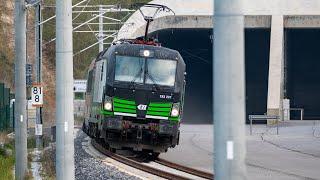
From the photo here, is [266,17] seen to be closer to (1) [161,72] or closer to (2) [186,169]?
(1) [161,72]

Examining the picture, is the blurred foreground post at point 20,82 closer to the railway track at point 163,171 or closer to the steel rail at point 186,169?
the railway track at point 163,171

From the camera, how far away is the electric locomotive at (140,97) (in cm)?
2375

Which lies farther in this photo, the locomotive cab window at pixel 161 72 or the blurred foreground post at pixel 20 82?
the locomotive cab window at pixel 161 72

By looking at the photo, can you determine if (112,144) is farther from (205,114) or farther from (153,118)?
(205,114)

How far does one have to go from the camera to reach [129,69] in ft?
80.7

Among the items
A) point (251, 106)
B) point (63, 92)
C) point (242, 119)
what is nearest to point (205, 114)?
point (251, 106)

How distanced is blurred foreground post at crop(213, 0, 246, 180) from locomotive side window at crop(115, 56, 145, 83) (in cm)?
1742

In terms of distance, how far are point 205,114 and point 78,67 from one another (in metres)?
22.7

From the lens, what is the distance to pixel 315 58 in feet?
204

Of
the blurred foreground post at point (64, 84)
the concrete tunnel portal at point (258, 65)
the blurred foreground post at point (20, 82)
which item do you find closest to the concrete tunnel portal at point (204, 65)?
the concrete tunnel portal at point (258, 65)

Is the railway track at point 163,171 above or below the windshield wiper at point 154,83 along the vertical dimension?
below

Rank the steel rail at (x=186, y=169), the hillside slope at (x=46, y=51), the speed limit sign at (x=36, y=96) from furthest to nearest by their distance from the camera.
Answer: the hillside slope at (x=46, y=51) < the speed limit sign at (x=36, y=96) < the steel rail at (x=186, y=169)

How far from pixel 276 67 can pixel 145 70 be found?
31.2 meters

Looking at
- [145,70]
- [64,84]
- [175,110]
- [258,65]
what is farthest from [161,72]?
[258,65]
